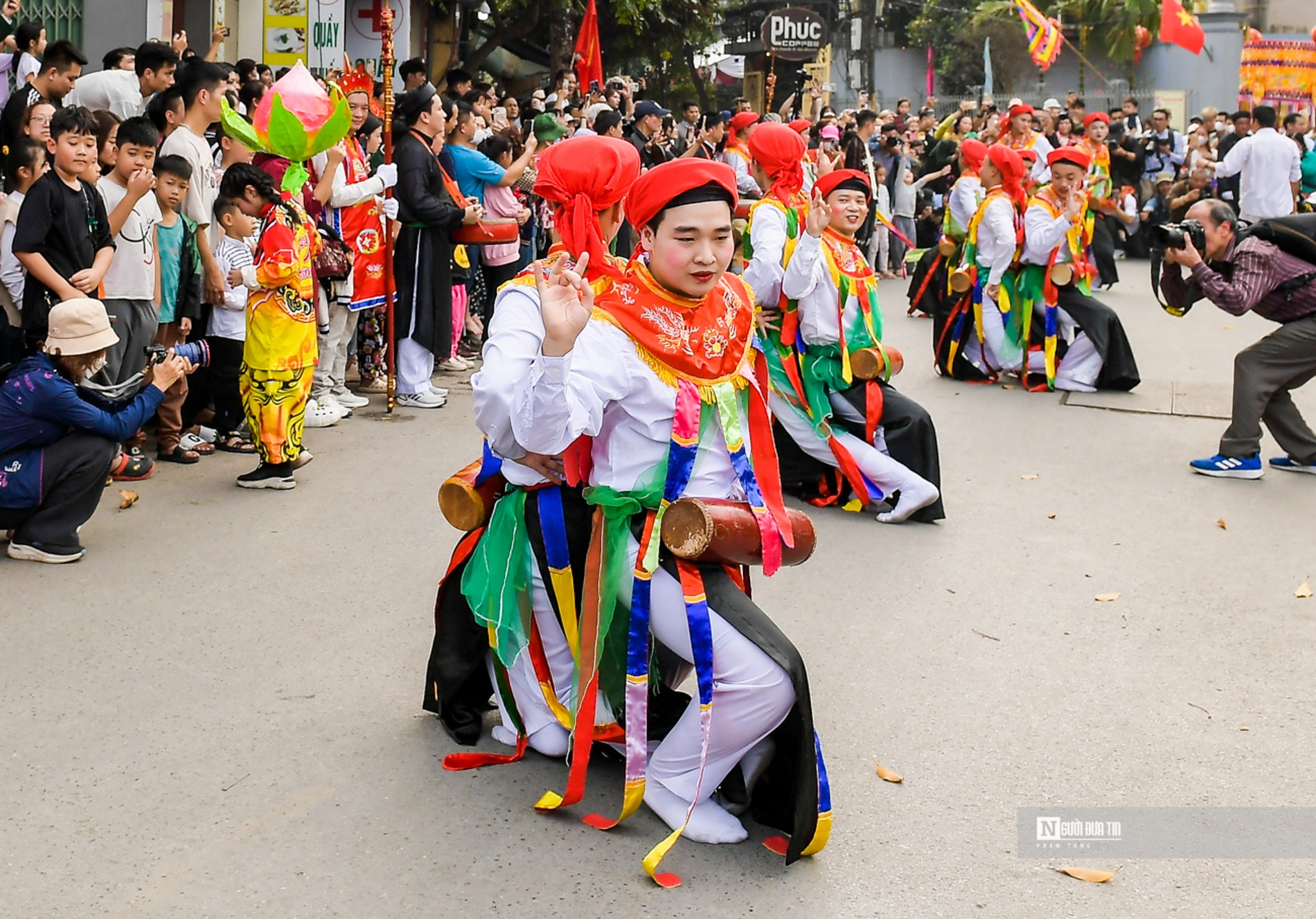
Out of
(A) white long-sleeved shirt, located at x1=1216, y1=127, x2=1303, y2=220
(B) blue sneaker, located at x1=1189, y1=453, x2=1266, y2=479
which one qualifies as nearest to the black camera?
(B) blue sneaker, located at x1=1189, y1=453, x2=1266, y2=479

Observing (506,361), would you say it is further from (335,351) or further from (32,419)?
(335,351)

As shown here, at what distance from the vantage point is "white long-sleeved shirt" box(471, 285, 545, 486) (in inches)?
129

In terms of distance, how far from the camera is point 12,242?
635cm

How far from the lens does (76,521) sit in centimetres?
554

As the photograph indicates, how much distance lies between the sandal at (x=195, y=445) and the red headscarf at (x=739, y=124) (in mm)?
7494

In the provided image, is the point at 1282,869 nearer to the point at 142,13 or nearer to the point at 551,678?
the point at 551,678

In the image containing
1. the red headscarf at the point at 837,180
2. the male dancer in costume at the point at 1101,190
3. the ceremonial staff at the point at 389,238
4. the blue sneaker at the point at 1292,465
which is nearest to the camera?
the red headscarf at the point at 837,180

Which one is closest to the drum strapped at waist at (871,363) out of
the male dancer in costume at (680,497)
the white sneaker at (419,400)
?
the male dancer in costume at (680,497)

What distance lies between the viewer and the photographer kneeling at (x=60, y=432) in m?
5.39

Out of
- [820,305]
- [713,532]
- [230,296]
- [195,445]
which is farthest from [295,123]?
[713,532]

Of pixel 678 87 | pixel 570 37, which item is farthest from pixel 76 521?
pixel 678 87

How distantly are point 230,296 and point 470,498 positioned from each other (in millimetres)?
4026

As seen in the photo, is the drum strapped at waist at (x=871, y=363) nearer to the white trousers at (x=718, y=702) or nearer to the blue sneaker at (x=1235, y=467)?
the blue sneaker at (x=1235, y=467)

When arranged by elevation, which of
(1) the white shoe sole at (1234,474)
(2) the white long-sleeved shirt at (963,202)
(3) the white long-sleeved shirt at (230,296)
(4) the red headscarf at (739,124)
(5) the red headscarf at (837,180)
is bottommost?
(1) the white shoe sole at (1234,474)
